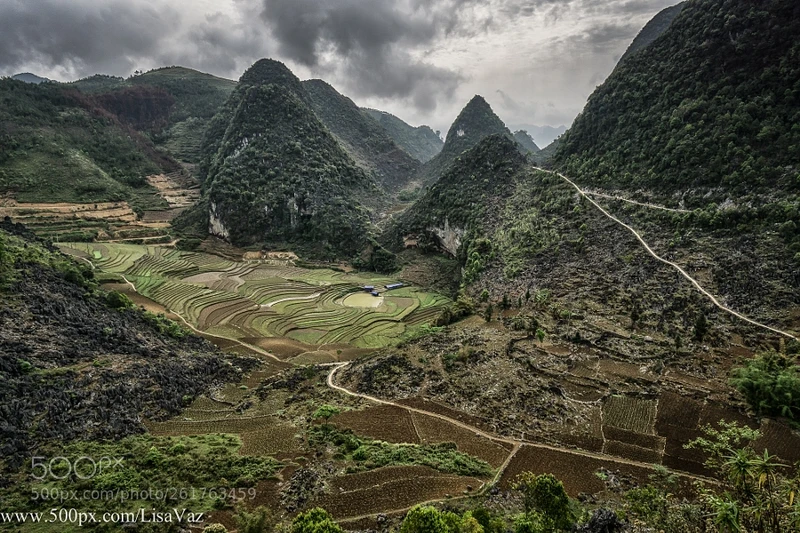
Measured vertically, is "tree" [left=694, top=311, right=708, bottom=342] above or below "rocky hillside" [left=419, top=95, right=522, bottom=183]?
below

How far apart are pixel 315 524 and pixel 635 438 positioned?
1642cm

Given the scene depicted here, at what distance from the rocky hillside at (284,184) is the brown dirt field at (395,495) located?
54476 millimetres

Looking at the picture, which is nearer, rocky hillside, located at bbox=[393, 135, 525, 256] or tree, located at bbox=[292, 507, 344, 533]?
tree, located at bbox=[292, 507, 344, 533]

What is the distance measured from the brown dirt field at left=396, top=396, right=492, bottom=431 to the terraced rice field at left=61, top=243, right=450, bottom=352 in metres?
11.9

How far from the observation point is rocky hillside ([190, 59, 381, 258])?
240 feet

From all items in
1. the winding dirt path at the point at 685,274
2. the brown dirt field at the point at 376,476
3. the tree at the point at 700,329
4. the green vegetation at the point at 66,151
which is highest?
the green vegetation at the point at 66,151

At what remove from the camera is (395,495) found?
→ 17.0m

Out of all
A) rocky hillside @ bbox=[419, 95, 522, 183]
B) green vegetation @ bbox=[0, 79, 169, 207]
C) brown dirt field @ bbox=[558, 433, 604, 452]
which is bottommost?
brown dirt field @ bbox=[558, 433, 604, 452]

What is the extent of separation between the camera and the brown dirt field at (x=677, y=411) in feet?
69.5

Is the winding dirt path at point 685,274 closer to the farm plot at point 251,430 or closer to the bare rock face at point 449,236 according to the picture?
the bare rock face at point 449,236

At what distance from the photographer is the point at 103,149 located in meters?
86.2

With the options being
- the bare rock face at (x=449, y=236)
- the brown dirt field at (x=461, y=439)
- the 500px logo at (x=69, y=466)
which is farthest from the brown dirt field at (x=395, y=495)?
the bare rock face at (x=449, y=236)

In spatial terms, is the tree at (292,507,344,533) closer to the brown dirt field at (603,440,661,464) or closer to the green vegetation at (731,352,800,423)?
the brown dirt field at (603,440,661,464)

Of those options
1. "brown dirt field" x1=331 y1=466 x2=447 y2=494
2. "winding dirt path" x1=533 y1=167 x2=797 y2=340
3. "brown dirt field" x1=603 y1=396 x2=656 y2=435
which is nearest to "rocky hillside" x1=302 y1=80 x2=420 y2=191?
"winding dirt path" x1=533 y1=167 x2=797 y2=340
